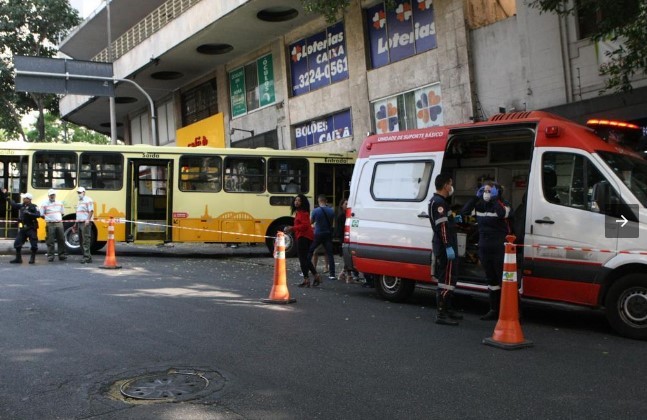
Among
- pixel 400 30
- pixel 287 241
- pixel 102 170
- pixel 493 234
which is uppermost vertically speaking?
pixel 400 30

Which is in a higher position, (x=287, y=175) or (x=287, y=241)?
(x=287, y=175)

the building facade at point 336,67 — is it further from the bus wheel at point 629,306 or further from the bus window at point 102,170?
the bus window at point 102,170

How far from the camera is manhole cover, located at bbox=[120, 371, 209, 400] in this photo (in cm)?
438

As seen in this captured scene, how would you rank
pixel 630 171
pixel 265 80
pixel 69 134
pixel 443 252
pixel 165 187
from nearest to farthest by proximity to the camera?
1. pixel 630 171
2. pixel 443 252
3. pixel 165 187
4. pixel 265 80
5. pixel 69 134

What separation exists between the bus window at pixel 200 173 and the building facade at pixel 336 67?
221 inches

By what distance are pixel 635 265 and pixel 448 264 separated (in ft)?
6.68

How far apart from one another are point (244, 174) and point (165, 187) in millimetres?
2130

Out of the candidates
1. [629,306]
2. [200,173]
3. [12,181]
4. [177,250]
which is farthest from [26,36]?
[629,306]

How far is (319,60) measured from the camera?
20969 mm

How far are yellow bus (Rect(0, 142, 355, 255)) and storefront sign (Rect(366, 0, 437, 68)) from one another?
488 centimetres

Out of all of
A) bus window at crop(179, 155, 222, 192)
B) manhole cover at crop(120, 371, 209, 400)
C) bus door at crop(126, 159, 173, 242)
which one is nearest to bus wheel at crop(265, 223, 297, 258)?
bus window at crop(179, 155, 222, 192)

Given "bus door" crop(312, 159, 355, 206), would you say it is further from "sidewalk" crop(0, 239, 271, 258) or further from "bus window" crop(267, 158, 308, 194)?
"sidewalk" crop(0, 239, 271, 258)

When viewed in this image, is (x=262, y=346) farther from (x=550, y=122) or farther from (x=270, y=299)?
(x=550, y=122)

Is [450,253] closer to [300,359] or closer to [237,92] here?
[300,359]
